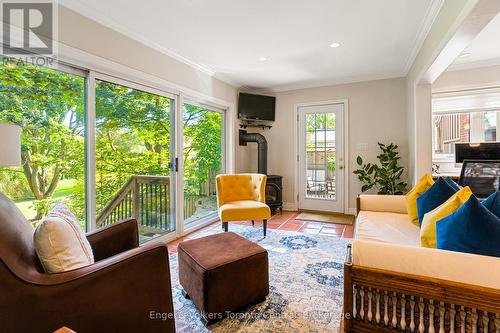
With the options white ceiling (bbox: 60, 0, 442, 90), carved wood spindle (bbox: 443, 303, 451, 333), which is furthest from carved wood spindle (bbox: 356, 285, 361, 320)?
white ceiling (bbox: 60, 0, 442, 90)

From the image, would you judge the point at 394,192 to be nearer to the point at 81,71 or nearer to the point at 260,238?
the point at 260,238

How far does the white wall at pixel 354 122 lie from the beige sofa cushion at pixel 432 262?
338cm

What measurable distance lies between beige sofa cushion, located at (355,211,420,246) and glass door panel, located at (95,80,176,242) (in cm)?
238

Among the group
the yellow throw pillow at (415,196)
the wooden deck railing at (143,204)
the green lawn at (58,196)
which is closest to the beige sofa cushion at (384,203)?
the yellow throw pillow at (415,196)

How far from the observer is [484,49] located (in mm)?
3035

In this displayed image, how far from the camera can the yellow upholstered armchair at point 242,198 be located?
3.09 metres

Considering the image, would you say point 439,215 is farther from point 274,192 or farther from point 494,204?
point 274,192

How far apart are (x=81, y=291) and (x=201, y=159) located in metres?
2.97

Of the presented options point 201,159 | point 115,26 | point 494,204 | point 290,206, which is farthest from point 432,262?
point 290,206

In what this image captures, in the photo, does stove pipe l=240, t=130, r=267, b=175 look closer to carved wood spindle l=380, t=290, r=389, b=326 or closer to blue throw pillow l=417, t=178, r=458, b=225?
blue throw pillow l=417, t=178, r=458, b=225

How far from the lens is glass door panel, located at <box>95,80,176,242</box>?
99.0 inches

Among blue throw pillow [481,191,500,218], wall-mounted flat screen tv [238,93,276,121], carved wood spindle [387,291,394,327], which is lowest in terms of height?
carved wood spindle [387,291,394,327]

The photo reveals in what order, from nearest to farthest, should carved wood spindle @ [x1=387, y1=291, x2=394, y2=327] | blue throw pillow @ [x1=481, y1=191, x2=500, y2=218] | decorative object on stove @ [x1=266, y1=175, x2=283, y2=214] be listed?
1. carved wood spindle @ [x1=387, y1=291, x2=394, y2=327]
2. blue throw pillow @ [x1=481, y1=191, x2=500, y2=218]
3. decorative object on stove @ [x1=266, y1=175, x2=283, y2=214]

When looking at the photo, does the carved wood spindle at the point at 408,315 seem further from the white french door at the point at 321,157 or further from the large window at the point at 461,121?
the large window at the point at 461,121
